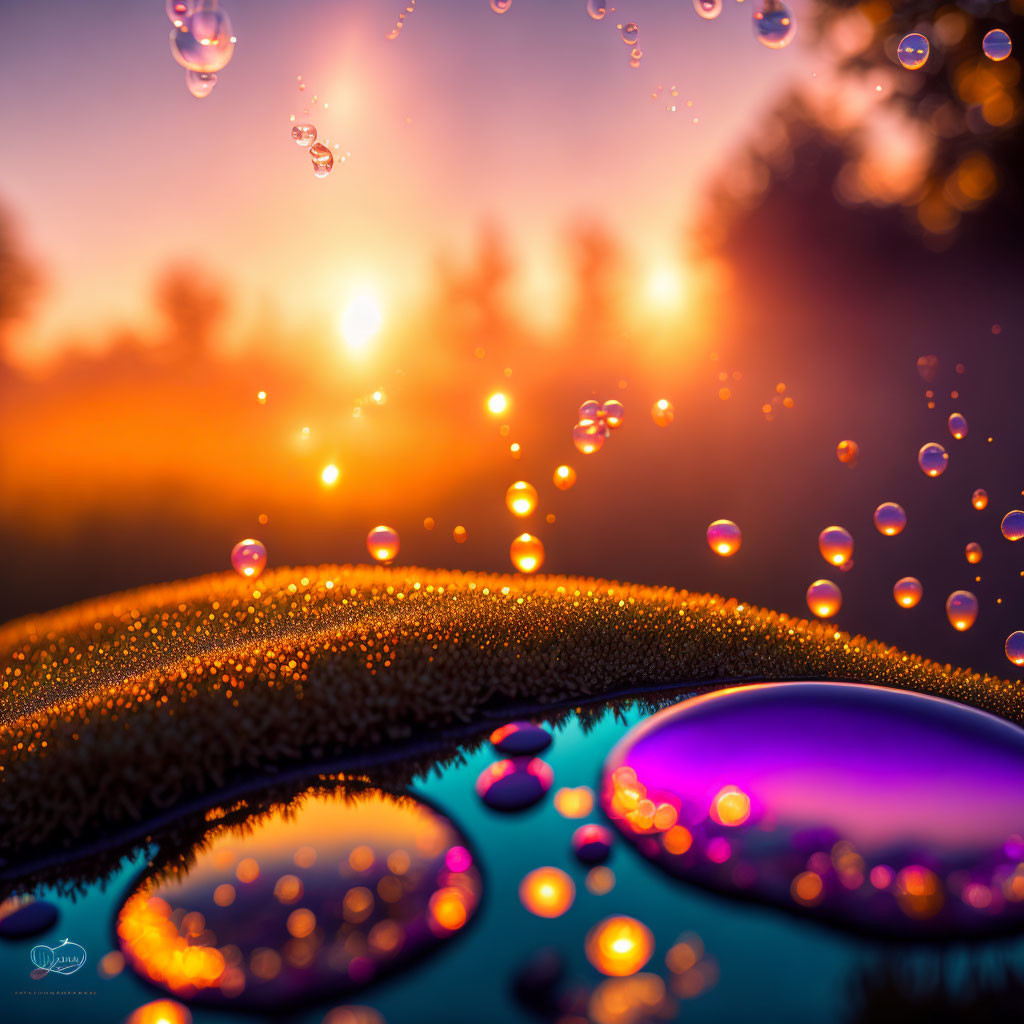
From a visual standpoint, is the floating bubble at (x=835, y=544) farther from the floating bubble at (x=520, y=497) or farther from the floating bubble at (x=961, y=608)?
the floating bubble at (x=520, y=497)

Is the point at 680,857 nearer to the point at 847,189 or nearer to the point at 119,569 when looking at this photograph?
the point at 119,569

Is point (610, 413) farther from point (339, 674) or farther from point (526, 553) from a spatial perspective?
point (339, 674)

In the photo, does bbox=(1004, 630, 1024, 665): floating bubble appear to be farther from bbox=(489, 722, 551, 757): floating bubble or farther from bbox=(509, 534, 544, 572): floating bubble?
bbox=(489, 722, 551, 757): floating bubble

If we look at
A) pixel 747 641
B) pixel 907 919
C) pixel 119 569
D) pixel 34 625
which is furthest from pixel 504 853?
pixel 119 569

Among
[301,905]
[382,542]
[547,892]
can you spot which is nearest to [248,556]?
[382,542]

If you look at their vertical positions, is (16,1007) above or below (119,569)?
above

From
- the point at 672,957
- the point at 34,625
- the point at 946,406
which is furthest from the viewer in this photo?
the point at 946,406

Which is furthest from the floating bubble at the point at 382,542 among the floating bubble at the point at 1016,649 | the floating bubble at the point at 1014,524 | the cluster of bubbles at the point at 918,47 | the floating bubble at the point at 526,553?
the cluster of bubbles at the point at 918,47

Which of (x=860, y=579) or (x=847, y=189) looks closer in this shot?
(x=860, y=579)
